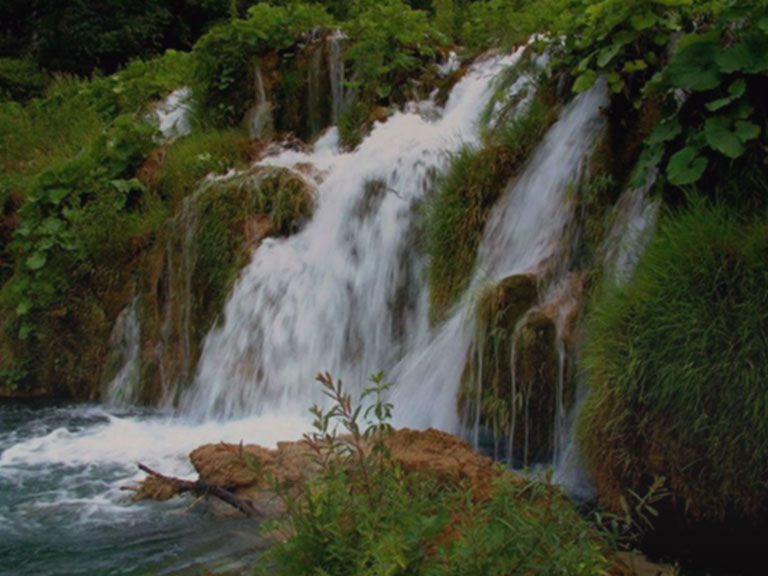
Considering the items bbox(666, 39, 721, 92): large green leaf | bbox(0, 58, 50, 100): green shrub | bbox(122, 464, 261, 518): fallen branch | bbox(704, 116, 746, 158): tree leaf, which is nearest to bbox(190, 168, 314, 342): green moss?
bbox(122, 464, 261, 518): fallen branch

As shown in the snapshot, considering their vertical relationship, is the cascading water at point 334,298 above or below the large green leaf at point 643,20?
below

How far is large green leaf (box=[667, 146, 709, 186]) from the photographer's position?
3.95 meters

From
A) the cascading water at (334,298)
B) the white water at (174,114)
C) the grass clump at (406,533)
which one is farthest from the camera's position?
the white water at (174,114)

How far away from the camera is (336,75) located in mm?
9453

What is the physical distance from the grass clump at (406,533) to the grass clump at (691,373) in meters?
0.97

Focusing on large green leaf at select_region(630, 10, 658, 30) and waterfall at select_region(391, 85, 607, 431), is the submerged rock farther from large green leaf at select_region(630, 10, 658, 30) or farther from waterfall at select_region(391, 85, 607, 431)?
large green leaf at select_region(630, 10, 658, 30)

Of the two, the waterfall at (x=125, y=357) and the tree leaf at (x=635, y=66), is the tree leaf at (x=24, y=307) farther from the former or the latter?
the tree leaf at (x=635, y=66)

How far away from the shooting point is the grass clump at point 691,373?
3369 millimetres

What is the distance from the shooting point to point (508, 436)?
4.57 metres

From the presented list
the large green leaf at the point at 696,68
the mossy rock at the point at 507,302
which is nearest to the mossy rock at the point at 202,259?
the mossy rock at the point at 507,302

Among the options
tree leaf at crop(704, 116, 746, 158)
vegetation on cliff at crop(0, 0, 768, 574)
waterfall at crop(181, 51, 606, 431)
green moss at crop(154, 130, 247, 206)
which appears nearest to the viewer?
vegetation on cliff at crop(0, 0, 768, 574)

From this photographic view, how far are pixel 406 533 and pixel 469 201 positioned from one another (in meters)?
3.73

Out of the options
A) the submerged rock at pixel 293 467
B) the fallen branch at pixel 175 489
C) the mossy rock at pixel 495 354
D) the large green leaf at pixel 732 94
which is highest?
the large green leaf at pixel 732 94

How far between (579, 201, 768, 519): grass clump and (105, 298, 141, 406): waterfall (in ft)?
16.3
